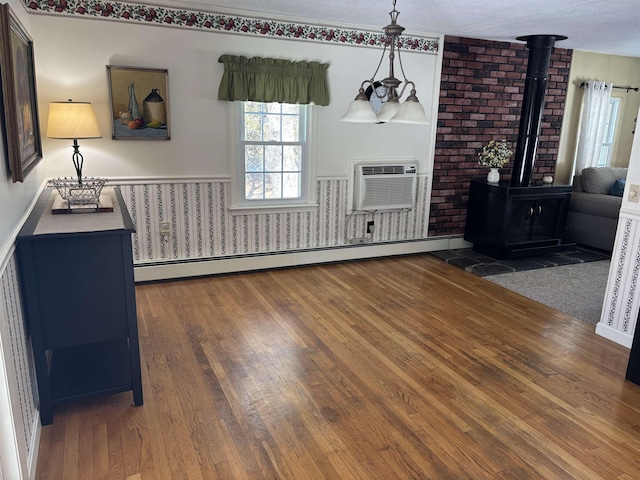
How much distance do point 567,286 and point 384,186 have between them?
1.98 m

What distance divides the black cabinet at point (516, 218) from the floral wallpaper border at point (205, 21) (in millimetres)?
1749

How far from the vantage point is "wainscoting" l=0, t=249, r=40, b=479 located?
1.66 metres

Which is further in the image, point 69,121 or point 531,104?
point 531,104

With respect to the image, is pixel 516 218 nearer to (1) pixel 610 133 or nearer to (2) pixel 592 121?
(2) pixel 592 121

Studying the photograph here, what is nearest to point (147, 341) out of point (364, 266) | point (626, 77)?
point (364, 266)

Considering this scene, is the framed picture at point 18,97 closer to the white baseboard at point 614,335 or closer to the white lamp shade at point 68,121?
the white lamp shade at point 68,121

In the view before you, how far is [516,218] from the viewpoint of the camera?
5156 mm

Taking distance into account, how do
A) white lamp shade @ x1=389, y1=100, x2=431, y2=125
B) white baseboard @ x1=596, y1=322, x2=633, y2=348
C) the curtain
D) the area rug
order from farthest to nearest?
the curtain < the area rug < white baseboard @ x1=596, y1=322, x2=633, y2=348 < white lamp shade @ x1=389, y1=100, x2=431, y2=125

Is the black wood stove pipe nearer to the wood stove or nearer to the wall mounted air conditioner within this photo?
the wood stove

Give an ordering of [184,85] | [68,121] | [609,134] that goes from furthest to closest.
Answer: [609,134] < [184,85] < [68,121]

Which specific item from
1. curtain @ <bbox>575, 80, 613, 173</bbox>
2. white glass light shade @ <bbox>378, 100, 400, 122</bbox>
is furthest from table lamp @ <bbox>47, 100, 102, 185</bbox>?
curtain @ <bbox>575, 80, 613, 173</bbox>

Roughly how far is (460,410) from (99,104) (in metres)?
3.45

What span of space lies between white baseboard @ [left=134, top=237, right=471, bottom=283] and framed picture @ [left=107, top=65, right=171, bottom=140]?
1.15m

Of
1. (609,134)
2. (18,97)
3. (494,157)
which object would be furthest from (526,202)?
(18,97)
